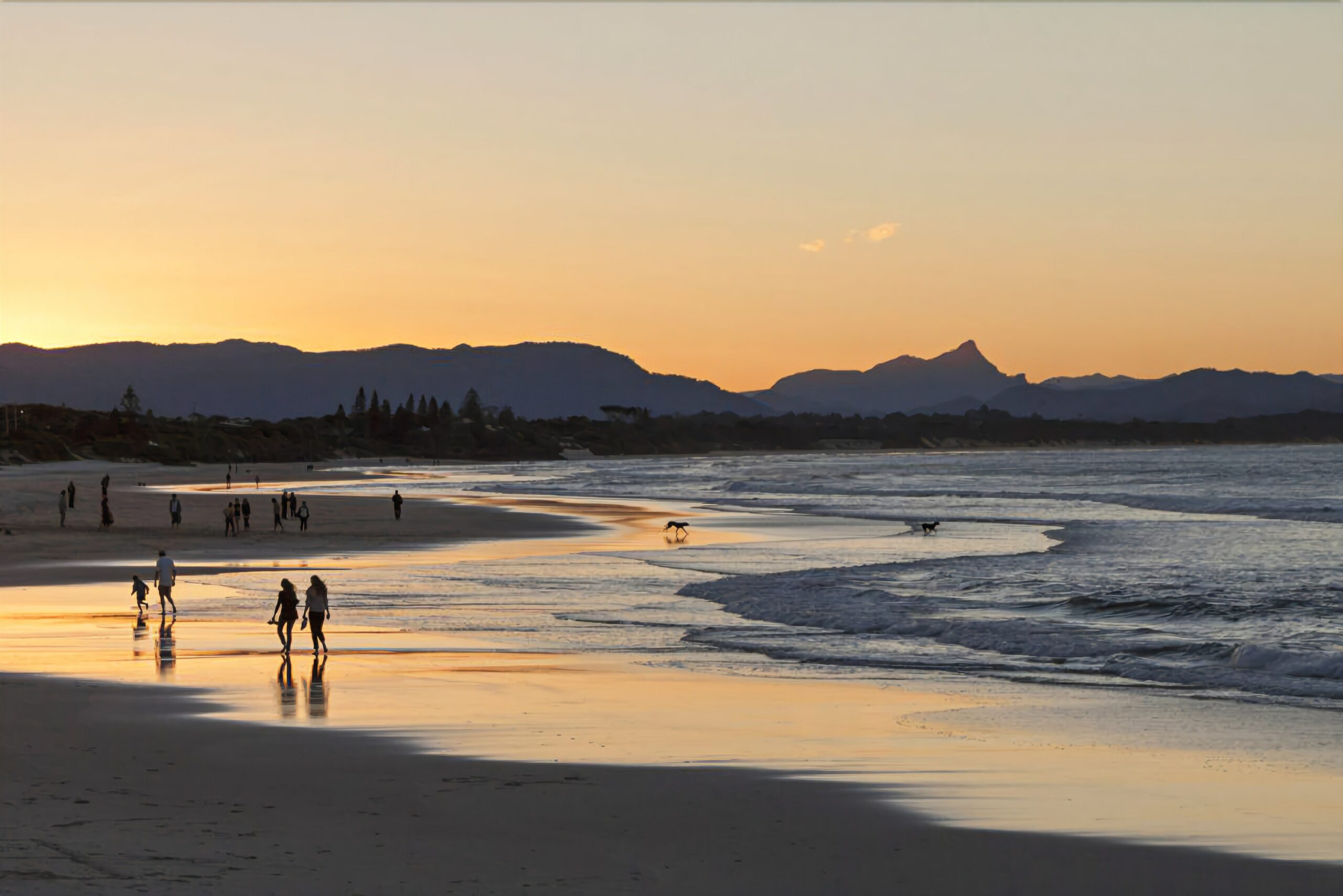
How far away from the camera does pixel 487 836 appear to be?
890 centimetres

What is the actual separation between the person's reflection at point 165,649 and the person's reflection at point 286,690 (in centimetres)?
128

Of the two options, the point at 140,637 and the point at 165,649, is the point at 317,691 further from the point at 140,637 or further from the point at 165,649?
the point at 140,637

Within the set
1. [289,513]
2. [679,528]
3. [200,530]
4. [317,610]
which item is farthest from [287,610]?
[289,513]

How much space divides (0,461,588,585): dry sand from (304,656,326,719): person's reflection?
14.0 meters

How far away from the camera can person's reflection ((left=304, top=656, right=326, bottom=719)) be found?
13.7m

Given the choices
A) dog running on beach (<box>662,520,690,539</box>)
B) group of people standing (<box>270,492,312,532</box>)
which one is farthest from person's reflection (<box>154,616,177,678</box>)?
group of people standing (<box>270,492,312,532</box>)

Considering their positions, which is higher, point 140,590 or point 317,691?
point 140,590

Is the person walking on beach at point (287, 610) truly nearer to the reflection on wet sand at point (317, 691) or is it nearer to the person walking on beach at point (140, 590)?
the reflection on wet sand at point (317, 691)

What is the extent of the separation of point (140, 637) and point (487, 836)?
1261cm

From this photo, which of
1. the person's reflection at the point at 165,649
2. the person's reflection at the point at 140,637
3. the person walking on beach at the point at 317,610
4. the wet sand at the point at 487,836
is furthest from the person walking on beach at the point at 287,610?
the wet sand at the point at 487,836

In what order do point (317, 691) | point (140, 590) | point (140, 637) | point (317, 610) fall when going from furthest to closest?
point (140, 590), point (140, 637), point (317, 610), point (317, 691)

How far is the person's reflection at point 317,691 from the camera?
13.7 meters

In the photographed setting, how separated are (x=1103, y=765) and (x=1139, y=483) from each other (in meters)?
85.7

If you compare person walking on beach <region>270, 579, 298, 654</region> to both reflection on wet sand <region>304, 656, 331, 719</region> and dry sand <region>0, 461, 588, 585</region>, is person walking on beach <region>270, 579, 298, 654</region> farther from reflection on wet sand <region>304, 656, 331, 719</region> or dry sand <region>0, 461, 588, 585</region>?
dry sand <region>0, 461, 588, 585</region>
